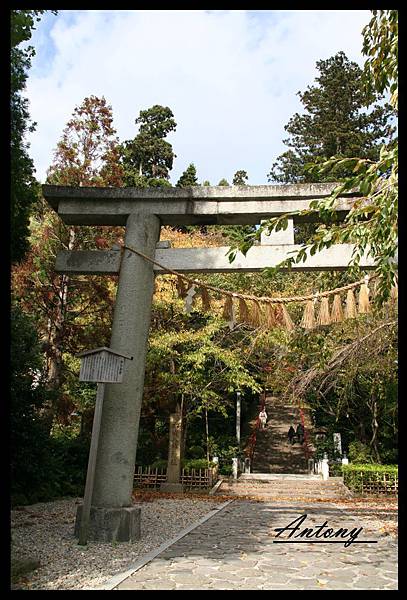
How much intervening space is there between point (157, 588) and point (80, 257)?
4610 mm

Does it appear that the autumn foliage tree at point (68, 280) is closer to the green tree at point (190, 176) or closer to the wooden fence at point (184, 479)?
the wooden fence at point (184, 479)

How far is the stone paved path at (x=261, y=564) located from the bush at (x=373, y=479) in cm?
694

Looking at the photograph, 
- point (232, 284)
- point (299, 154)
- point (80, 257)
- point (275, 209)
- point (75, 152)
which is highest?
point (299, 154)

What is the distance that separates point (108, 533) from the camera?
6270 mm

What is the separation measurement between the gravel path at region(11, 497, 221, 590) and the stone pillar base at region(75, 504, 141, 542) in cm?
13

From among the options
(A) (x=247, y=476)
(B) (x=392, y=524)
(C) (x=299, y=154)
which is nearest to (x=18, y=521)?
(B) (x=392, y=524)

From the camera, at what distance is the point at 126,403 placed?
267 inches

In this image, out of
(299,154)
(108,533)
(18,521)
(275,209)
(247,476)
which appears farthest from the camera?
(299,154)

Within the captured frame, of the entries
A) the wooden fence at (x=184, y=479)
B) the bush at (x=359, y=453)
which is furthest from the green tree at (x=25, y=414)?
the bush at (x=359, y=453)

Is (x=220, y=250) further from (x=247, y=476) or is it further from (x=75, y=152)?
(x=247, y=476)

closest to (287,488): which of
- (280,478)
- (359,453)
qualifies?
(280,478)

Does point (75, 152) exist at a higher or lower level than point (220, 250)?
higher

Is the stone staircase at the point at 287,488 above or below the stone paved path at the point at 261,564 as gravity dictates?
below

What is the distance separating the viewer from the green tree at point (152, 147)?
90.2ft
